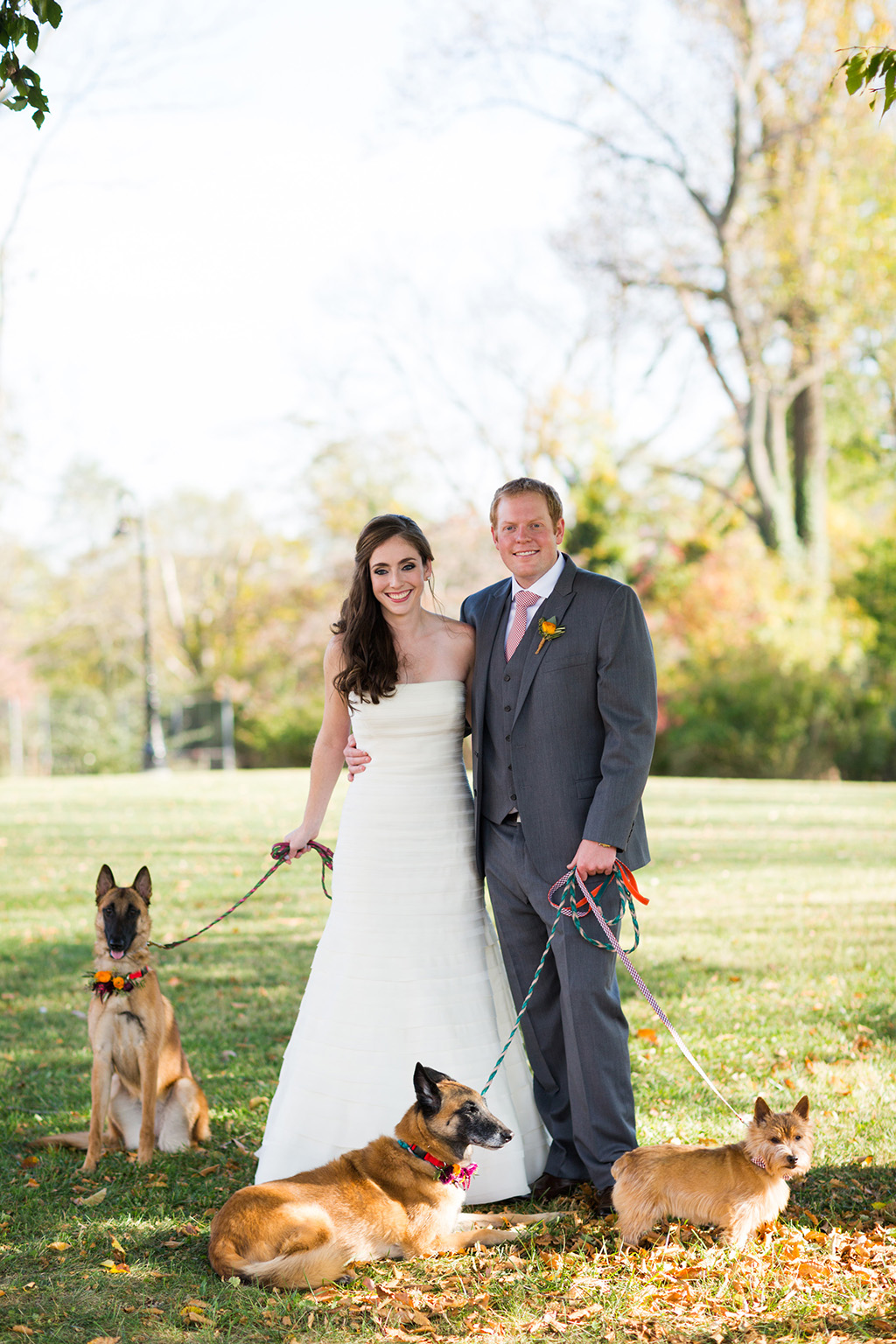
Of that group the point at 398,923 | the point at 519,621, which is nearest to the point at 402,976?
the point at 398,923

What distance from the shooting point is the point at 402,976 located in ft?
13.5

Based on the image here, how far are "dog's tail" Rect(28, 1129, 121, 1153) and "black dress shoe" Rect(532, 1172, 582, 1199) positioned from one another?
1.78 meters

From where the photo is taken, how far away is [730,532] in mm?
31109

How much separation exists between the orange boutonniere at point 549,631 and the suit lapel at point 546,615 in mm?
13

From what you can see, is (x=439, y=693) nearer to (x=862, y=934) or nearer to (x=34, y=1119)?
(x=34, y=1119)

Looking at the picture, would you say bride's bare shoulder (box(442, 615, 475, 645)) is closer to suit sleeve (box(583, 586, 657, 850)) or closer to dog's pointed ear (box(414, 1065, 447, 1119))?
suit sleeve (box(583, 586, 657, 850))

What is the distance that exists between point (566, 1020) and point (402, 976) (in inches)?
24.6

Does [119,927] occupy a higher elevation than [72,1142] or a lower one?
higher

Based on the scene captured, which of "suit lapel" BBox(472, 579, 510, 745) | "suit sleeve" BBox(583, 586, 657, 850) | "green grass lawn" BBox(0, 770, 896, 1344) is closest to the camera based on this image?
"green grass lawn" BBox(0, 770, 896, 1344)

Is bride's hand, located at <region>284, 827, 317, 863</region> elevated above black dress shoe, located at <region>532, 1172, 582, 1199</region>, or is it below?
above

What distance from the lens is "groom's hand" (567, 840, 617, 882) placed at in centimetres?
379

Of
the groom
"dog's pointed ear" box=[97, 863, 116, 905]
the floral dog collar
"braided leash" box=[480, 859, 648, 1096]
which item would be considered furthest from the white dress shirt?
the floral dog collar

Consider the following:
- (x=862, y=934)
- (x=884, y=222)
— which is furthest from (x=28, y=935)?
(x=884, y=222)

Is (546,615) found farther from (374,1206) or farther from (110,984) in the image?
(110,984)
